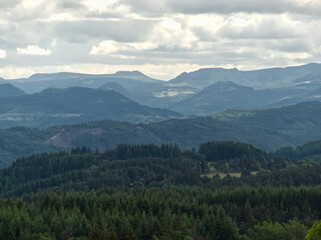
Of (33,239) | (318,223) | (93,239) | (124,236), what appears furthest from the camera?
(33,239)

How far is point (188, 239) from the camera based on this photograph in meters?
169

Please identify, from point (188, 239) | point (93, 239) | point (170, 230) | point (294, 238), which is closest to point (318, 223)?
point (93, 239)

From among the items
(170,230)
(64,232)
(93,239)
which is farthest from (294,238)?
(93,239)

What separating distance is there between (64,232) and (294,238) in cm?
7526

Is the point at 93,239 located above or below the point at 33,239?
above

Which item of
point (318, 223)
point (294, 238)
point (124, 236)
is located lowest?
point (294, 238)

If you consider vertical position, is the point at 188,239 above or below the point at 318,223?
below

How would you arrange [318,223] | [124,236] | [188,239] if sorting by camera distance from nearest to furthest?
[318,223], [124,236], [188,239]

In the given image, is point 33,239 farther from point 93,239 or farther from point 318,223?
point 318,223

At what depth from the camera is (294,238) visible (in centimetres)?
19988

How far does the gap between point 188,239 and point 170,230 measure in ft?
65.9

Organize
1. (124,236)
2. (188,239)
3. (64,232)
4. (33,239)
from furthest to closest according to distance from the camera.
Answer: (64,232) < (33,239) < (188,239) < (124,236)

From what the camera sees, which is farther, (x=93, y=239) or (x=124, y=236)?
(x=124, y=236)

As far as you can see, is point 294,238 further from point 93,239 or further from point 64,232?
point 93,239
